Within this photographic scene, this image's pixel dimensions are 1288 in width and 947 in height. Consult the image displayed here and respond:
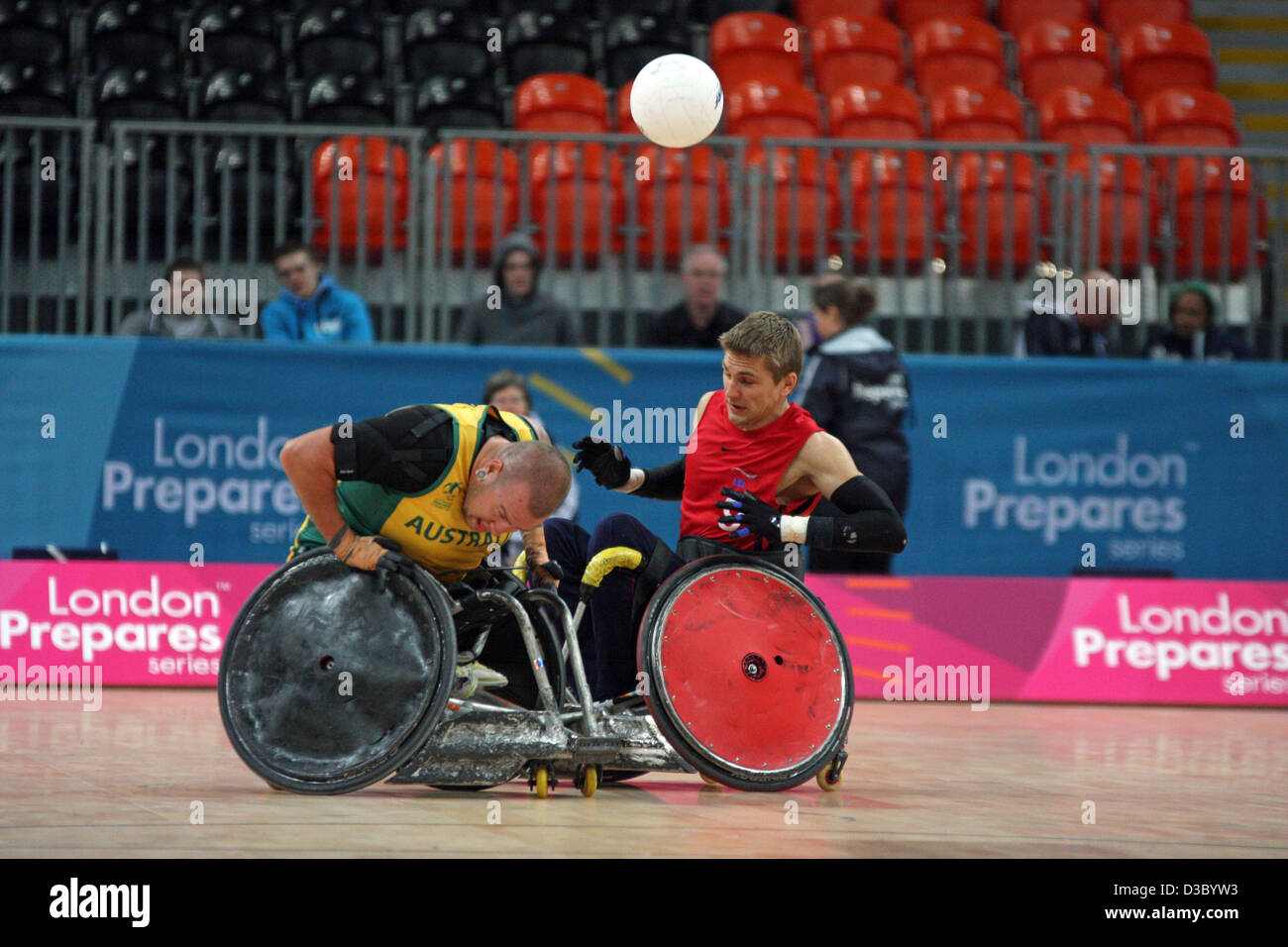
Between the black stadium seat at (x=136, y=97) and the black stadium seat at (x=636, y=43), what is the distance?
11.2 feet

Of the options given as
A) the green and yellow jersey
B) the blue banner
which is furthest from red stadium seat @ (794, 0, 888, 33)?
the green and yellow jersey

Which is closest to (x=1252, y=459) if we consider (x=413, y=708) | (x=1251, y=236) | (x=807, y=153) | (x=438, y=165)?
(x=1251, y=236)

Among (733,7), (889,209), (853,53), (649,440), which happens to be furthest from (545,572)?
(733,7)

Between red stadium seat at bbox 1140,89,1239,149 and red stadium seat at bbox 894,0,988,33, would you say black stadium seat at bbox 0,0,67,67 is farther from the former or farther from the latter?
red stadium seat at bbox 1140,89,1239,149

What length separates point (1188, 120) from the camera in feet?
41.6

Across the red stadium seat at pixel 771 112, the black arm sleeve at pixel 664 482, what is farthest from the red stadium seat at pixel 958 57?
the black arm sleeve at pixel 664 482

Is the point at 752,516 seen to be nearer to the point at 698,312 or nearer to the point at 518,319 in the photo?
the point at 698,312

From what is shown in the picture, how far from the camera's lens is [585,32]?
1298 cm

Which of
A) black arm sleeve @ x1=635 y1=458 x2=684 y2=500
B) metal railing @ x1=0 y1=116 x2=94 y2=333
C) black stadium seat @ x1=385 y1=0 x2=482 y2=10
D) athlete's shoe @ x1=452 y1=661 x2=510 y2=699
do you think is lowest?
athlete's shoe @ x1=452 y1=661 x2=510 y2=699

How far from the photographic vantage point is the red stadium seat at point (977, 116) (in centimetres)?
1225

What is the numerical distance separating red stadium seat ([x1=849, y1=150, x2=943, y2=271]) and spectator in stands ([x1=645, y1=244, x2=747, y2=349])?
1.13 m

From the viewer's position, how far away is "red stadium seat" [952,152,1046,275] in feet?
33.2

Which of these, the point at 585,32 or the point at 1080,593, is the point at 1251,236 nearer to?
the point at 1080,593
